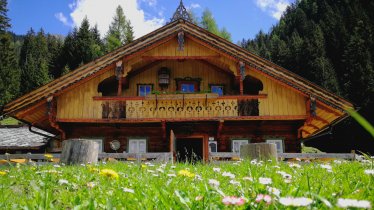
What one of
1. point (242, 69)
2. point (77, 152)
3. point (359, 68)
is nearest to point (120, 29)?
point (359, 68)

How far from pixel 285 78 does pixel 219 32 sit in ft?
108

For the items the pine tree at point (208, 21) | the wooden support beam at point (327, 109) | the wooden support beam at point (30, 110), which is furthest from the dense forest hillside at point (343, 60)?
the wooden support beam at point (30, 110)

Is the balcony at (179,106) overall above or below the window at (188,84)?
below

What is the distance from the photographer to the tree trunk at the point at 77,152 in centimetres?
643

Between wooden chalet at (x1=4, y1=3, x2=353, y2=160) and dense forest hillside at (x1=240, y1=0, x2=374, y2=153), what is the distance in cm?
2005

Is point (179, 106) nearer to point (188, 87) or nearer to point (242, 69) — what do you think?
point (188, 87)

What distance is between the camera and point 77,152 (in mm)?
6453

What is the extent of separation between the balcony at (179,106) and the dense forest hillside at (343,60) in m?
22.1

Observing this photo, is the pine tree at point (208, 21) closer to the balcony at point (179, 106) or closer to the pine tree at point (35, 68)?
the pine tree at point (35, 68)

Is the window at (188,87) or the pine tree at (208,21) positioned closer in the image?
the window at (188,87)

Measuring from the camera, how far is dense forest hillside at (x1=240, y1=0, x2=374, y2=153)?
35.4 m

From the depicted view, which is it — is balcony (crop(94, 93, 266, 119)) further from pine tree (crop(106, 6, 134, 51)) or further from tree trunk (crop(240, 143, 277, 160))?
pine tree (crop(106, 6, 134, 51))

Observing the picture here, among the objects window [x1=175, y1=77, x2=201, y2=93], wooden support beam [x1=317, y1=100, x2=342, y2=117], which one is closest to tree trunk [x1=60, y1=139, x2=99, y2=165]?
wooden support beam [x1=317, y1=100, x2=342, y2=117]

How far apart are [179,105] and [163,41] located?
320cm
